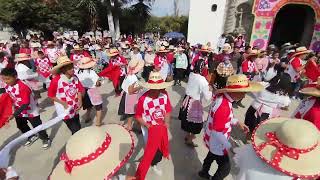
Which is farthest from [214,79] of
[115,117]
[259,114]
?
[115,117]

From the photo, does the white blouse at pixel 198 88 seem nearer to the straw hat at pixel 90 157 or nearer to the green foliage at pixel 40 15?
the straw hat at pixel 90 157

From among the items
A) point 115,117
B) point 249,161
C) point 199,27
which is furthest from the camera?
point 199,27

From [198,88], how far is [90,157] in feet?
10.2

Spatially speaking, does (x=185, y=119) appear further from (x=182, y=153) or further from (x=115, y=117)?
(x=115, y=117)

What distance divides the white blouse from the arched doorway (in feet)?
52.4

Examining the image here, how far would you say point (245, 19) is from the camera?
17.5 metres

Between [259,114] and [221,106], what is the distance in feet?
6.54

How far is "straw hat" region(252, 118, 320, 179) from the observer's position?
2107 millimetres

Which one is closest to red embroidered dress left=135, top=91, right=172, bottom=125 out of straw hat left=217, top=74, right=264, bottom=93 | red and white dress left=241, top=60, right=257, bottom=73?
straw hat left=217, top=74, right=264, bottom=93

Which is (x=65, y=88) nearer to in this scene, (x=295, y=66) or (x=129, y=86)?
(x=129, y=86)

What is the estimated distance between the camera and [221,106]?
3428 mm

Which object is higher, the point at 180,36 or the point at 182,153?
the point at 180,36

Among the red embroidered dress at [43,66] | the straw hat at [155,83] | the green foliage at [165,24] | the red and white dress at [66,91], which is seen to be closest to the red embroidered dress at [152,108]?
the straw hat at [155,83]

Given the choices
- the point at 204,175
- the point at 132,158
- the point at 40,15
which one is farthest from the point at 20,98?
the point at 40,15
